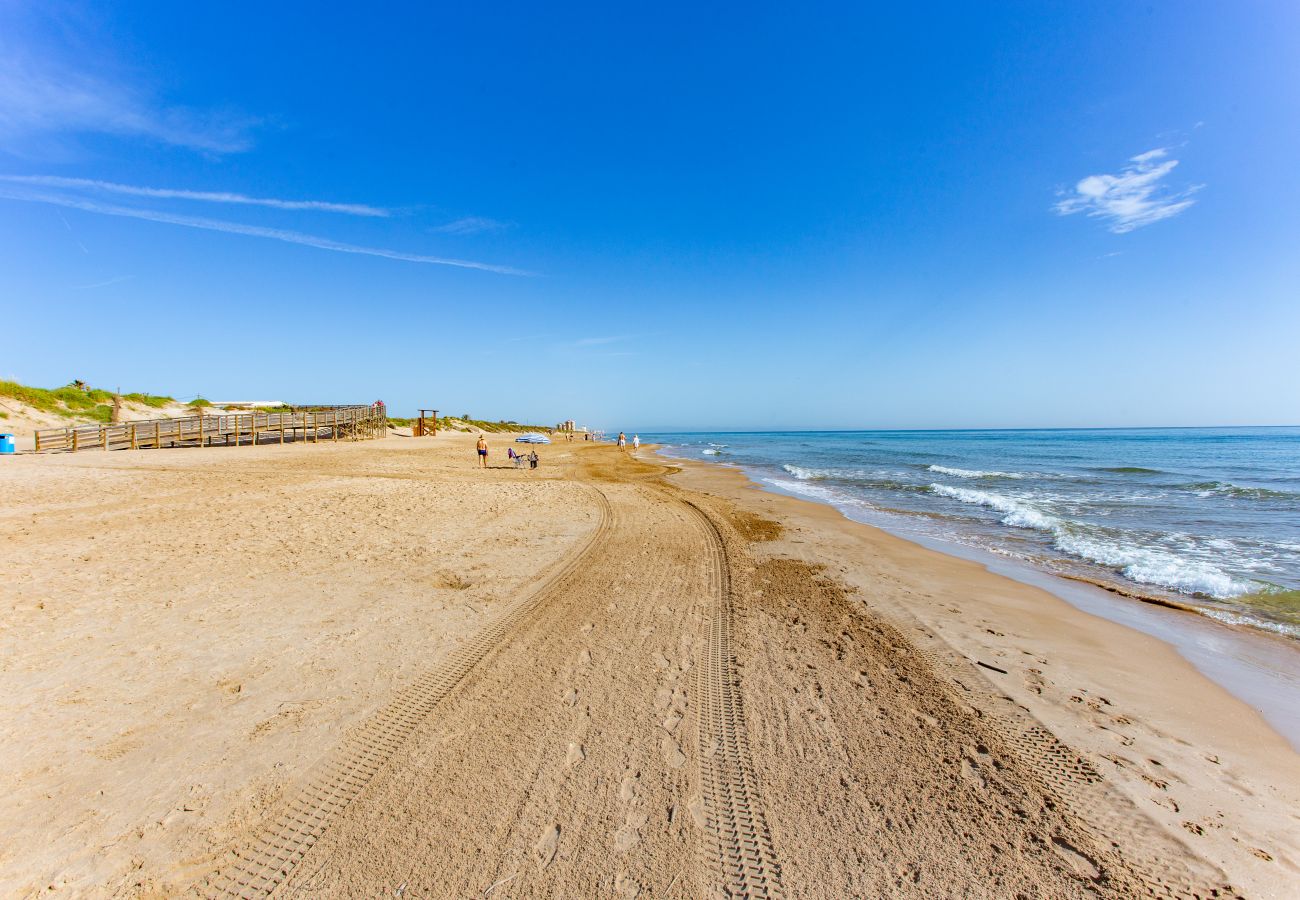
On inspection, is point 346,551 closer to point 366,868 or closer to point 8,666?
point 8,666

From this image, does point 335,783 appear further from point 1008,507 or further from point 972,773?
point 1008,507

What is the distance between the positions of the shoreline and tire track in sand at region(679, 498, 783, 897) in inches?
182

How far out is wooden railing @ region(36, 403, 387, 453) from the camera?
22281 mm

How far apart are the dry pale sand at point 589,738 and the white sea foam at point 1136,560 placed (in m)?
3.04

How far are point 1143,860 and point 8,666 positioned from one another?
8.36m

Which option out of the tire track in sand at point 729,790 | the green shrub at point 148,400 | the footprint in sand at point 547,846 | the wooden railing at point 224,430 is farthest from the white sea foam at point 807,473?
the green shrub at point 148,400

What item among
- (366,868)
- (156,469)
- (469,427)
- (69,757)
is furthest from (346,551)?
(469,427)

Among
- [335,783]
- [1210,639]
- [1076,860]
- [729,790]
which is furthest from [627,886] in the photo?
[1210,639]

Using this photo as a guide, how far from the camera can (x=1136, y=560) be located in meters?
9.53

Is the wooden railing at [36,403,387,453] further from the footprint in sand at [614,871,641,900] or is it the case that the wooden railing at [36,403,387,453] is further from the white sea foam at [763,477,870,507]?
the footprint in sand at [614,871,641,900]

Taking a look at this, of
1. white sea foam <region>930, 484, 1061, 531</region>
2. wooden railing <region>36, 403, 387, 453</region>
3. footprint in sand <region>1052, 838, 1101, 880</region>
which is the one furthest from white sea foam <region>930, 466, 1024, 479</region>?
wooden railing <region>36, 403, 387, 453</region>

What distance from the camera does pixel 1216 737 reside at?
4.07 meters

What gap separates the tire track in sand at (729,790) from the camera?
2544 millimetres

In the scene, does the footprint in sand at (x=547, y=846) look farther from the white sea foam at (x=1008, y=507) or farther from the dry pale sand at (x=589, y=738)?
the white sea foam at (x=1008, y=507)
